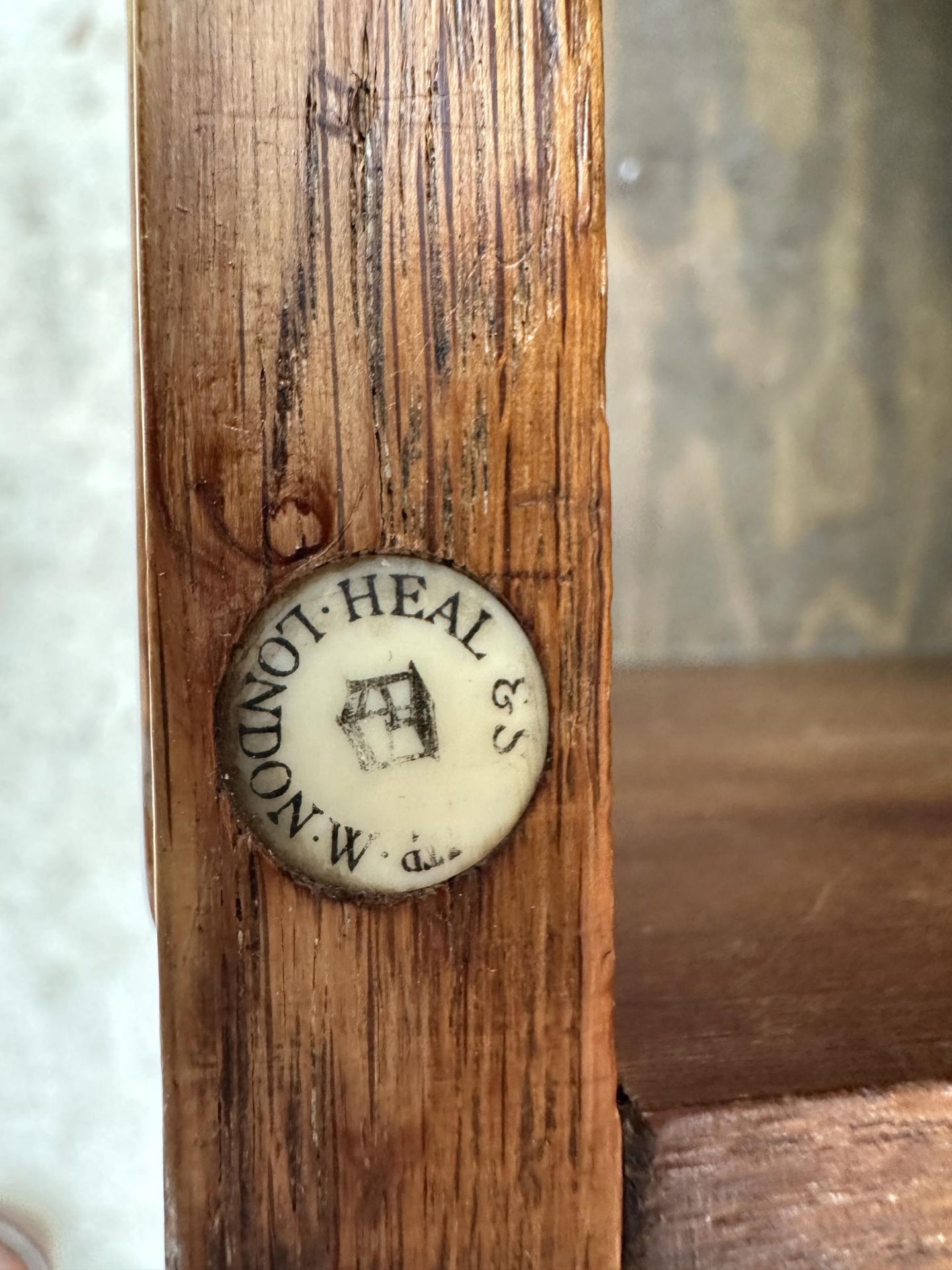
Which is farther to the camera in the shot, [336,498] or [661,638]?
[661,638]

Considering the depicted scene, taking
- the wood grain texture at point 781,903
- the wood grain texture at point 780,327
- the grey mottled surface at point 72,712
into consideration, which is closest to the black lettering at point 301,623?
the wood grain texture at point 781,903

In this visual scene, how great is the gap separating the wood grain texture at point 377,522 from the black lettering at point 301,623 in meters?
0.01

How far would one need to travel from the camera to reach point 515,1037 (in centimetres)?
35

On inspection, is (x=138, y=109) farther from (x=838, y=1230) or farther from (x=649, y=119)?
(x=649, y=119)

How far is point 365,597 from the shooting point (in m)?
0.33

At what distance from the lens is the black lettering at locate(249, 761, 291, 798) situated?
33 centimetres

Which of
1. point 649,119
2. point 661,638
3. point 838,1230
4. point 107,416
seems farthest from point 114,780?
point 649,119

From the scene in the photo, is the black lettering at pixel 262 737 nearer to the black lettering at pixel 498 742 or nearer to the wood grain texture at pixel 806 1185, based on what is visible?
the black lettering at pixel 498 742

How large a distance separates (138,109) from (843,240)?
3.96 ft

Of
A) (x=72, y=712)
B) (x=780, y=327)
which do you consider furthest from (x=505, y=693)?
(x=780, y=327)

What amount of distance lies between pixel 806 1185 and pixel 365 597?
0.84 ft

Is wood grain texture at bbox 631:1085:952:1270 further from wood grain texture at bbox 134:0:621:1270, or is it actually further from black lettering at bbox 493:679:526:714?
black lettering at bbox 493:679:526:714

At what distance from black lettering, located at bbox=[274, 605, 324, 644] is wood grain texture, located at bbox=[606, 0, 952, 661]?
40.4 inches

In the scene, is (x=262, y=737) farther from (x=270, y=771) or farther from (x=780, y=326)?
(x=780, y=326)
